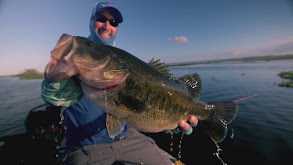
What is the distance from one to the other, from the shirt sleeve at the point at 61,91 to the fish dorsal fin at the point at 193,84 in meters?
2.26

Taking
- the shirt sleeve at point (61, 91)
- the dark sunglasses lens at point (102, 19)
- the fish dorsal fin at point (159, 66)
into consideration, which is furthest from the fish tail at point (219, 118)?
the dark sunglasses lens at point (102, 19)

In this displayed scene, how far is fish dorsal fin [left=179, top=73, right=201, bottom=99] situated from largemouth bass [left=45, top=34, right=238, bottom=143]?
207mm

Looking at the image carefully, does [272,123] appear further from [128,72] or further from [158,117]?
[128,72]

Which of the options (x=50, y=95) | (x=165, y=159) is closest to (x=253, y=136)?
(x=165, y=159)

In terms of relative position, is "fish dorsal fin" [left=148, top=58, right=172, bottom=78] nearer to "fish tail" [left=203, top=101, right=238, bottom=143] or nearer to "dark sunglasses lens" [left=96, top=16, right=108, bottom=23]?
"fish tail" [left=203, top=101, right=238, bottom=143]

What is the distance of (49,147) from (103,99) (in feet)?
14.5

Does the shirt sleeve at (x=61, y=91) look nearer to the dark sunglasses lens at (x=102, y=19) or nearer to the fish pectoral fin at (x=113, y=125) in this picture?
the fish pectoral fin at (x=113, y=125)

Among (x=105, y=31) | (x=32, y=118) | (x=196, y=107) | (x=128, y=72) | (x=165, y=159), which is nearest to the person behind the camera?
(x=128, y=72)

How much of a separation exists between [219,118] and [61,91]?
10.3 feet

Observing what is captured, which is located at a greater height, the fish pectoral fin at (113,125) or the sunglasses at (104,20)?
the sunglasses at (104,20)

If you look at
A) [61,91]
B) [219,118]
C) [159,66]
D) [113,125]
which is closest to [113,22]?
[159,66]

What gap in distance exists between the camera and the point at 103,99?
7.42 feet

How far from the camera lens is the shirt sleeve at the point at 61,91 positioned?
7.41 feet

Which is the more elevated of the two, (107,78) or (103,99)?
(107,78)
